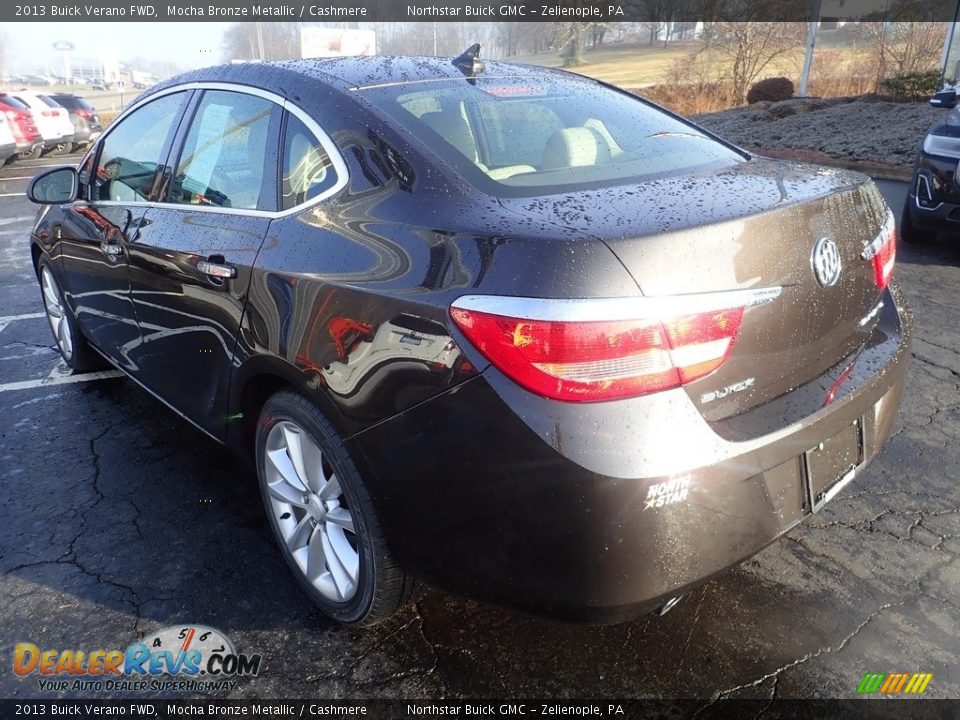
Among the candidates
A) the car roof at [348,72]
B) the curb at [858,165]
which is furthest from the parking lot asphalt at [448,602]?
the curb at [858,165]

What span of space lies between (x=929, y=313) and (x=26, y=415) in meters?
5.59

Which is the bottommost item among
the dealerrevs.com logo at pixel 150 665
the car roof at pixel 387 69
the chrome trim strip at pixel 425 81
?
the dealerrevs.com logo at pixel 150 665

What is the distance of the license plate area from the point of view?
199 centimetres

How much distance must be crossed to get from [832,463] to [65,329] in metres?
4.04

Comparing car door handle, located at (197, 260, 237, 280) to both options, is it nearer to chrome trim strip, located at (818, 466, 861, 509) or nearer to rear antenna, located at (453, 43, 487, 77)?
rear antenna, located at (453, 43, 487, 77)

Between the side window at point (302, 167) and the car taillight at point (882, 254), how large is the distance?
1.56 meters

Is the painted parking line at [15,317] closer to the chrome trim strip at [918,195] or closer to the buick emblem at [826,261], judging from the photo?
the buick emblem at [826,261]

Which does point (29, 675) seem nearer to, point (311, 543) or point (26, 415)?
point (311, 543)

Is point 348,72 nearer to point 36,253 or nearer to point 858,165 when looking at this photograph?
point 36,253

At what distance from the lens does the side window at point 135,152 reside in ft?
10.2

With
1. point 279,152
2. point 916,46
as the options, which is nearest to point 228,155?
point 279,152

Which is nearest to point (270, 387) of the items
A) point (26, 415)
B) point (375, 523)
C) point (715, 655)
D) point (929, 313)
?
point (375, 523)

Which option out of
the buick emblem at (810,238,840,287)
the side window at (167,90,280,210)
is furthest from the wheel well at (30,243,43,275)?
the buick emblem at (810,238,840,287)

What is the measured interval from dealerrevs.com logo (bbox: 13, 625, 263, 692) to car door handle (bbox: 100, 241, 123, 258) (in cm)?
154
